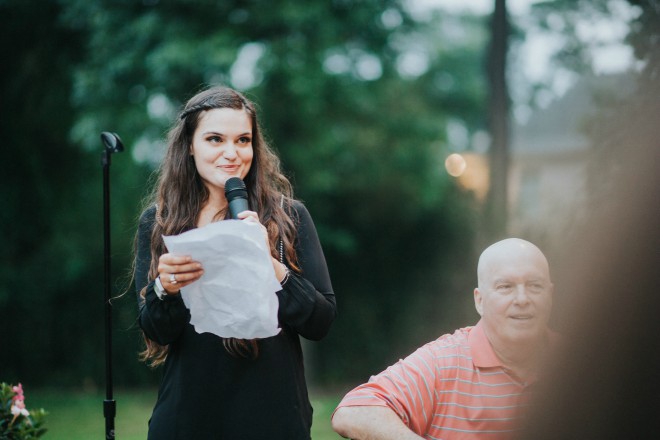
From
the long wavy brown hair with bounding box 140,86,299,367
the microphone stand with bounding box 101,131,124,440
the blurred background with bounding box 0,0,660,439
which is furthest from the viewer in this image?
the blurred background with bounding box 0,0,660,439

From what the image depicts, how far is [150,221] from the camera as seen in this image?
8.33 feet

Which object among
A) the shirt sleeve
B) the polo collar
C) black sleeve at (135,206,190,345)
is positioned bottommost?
the shirt sleeve

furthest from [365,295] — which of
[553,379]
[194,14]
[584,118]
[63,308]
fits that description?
[553,379]

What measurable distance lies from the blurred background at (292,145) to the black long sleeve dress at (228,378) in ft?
16.4

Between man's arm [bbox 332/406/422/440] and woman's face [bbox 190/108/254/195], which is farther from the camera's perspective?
woman's face [bbox 190/108/254/195]

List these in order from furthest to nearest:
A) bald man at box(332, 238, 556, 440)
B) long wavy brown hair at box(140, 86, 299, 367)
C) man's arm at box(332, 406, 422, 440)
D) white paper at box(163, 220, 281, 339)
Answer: long wavy brown hair at box(140, 86, 299, 367) < bald man at box(332, 238, 556, 440) < man's arm at box(332, 406, 422, 440) < white paper at box(163, 220, 281, 339)

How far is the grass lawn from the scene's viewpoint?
892 centimetres

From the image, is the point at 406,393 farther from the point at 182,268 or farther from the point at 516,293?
the point at 182,268

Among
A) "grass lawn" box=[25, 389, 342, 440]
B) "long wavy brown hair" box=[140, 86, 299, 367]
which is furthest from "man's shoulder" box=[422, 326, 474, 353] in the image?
"grass lawn" box=[25, 389, 342, 440]

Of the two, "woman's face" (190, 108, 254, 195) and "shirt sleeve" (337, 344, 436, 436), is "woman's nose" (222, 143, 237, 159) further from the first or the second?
"shirt sleeve" (337, 344, 436, 436)

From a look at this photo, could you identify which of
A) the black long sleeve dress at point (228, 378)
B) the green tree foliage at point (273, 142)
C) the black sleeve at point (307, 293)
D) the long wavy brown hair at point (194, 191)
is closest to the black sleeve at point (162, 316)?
the black long sleeve dress at point (228, 378)

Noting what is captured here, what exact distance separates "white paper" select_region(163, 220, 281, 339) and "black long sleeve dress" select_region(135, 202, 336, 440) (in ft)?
0.67

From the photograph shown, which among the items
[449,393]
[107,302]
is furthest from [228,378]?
[107,302]

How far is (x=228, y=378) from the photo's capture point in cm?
231
